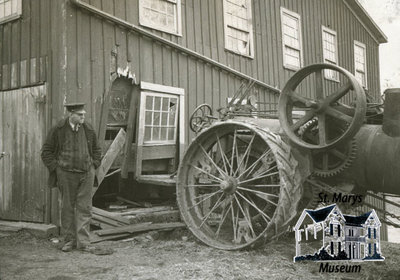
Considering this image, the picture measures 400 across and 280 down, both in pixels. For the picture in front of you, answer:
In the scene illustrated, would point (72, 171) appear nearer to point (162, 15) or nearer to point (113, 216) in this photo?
point (113, 216)

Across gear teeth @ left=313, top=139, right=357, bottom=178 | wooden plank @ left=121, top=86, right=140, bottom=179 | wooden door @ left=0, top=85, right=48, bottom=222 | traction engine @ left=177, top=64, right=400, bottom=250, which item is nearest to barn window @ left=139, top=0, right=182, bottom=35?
wooden plank @ left=121, top=86, right=140, bottom=179

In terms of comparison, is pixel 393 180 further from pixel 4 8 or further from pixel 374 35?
pixel 374 35

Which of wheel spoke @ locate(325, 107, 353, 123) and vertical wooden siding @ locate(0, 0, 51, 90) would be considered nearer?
wheel spoke @ locate(325, 107, 353, 123)

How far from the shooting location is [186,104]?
934cm

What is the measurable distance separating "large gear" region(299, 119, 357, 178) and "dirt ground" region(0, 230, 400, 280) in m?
1.11

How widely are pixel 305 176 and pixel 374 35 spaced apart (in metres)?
13.4

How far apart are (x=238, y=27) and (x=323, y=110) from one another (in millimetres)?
6014

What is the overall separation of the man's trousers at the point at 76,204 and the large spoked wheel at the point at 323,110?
273 cm

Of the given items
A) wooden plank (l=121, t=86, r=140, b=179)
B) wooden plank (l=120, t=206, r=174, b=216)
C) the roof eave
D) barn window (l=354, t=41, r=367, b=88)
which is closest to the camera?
wooden plank (l=120, t=206, r=174, b=216)

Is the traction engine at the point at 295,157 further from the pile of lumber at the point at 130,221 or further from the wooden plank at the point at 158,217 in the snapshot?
the wooden plank at the point at 158,217

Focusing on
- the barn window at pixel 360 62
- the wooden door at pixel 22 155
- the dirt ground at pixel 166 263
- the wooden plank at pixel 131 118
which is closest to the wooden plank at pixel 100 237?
the dirt ground at pixel 166 263

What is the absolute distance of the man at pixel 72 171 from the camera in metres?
5.93

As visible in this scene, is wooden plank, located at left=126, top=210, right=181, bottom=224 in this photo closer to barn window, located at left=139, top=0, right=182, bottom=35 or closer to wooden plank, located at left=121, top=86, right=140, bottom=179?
wooden plank, located at left=121, top=86, right=140, bottom=179

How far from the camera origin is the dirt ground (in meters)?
4.71
